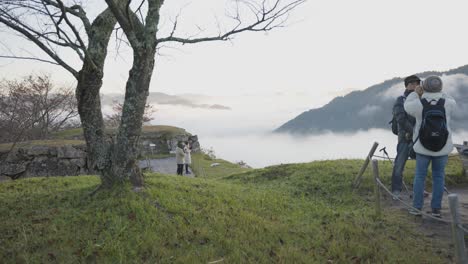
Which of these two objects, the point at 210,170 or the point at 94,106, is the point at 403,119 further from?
the point at 210,170

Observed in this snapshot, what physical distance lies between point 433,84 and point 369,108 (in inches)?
6224

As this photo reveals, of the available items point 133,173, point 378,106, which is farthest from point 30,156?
point 378,106

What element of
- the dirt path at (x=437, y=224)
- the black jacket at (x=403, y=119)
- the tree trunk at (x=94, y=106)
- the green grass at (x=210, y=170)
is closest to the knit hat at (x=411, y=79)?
the black jacket at (x=403, y=119)

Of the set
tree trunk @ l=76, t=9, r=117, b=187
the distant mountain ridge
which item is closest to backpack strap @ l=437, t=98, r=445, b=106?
tree trunk @ l=76, t=9, r=117, b=187

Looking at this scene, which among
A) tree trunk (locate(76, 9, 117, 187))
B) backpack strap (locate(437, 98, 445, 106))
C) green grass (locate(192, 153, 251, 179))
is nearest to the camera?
backpack strap (locate(437, 98, 445, 106))

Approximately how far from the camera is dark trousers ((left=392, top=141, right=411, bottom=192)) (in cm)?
696

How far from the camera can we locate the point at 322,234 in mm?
5395

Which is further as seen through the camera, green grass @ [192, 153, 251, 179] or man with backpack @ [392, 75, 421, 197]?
green grass @ [192, 153, 251, 179]

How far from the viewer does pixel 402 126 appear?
6805 mm

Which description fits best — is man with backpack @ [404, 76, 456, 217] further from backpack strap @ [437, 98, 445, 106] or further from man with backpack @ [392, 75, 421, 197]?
man with backpack @ [392, 75, 421, 197]

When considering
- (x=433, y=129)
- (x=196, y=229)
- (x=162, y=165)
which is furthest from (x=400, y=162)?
(x=162, y=165)

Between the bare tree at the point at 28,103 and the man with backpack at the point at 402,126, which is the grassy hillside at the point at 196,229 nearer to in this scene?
the man with backpack at the point at 402,126

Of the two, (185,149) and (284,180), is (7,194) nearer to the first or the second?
(284,180)

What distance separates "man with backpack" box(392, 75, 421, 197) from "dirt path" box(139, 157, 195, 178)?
11714mm
